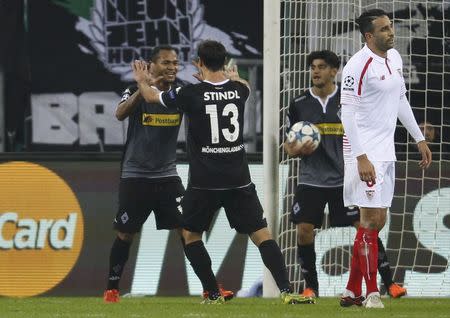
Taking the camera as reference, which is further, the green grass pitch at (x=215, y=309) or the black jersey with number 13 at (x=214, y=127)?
the black jersey with number 13 at (x=214, y=127)

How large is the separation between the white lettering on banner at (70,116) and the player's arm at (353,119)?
4221mm

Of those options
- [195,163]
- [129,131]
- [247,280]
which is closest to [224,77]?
[195,163]

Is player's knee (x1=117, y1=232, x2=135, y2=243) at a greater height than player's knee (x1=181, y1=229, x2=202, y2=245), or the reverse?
player's knee (x1=181, y1=229, x2=202, y2=245)

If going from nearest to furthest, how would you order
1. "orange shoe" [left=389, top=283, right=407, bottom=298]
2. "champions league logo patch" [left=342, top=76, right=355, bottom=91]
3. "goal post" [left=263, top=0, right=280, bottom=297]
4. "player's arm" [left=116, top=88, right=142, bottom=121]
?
"champions league logo patch" [left=342, top=76, right=355, bottom=91]
"player's arm" [left=116, top=88, right=142, bottom=121]
"orange shoe" [left=389, top=283, right=407, bottom=298]
"goal post" [left=263, top=0, right=280, bottom=297]

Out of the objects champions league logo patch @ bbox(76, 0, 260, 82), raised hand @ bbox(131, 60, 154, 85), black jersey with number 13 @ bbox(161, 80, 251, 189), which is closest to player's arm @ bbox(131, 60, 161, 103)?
raised hand @ bbox(131, 60, 154, 85)

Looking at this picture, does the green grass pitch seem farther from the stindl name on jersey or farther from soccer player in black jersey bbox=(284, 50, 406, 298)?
the stindl name on jersey

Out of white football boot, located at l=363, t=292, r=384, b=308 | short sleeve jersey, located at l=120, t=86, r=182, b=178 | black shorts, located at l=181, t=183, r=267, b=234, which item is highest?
short sleeve jersey, located at l=120, t=86, r=182, b=178

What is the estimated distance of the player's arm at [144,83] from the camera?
1029cm

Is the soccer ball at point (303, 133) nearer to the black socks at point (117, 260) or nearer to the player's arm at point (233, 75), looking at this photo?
the player's arm at point (233, 75)

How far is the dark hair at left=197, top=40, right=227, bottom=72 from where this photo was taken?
10.1m

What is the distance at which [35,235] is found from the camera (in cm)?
1315

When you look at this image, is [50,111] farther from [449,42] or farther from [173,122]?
[449,42]

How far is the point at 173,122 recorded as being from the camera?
442 inches

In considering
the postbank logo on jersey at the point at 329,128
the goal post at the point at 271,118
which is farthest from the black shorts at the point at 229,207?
the goal post at the point at 271,118
